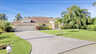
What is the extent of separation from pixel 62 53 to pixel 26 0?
1874 cm

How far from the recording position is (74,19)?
24.4 metres

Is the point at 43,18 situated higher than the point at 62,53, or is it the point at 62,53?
the point at 43,18

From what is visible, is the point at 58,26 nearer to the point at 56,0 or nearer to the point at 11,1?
the point at 56,0

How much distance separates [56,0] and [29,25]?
1878 centimetres

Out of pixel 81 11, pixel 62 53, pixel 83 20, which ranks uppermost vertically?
pixel 81 11

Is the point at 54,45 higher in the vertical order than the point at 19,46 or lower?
lower

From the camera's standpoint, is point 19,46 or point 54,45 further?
point 54,45

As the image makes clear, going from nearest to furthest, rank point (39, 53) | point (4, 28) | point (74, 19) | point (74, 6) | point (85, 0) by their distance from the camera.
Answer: point (39, 53) < point (85, 0) < point (4, 28) < point (74, 19) < point (74, 6)

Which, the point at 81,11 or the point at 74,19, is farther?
the point at 81,11

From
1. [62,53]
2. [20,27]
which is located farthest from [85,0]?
[20,27]

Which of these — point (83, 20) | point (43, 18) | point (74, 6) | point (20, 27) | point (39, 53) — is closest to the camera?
point (39, 53)

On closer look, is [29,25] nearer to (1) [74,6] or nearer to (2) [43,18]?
(2) [43,18]

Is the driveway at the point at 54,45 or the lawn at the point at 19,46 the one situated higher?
the lawn at the point at 19,46

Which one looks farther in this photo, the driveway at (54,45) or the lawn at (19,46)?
the driveway at (54,45)
